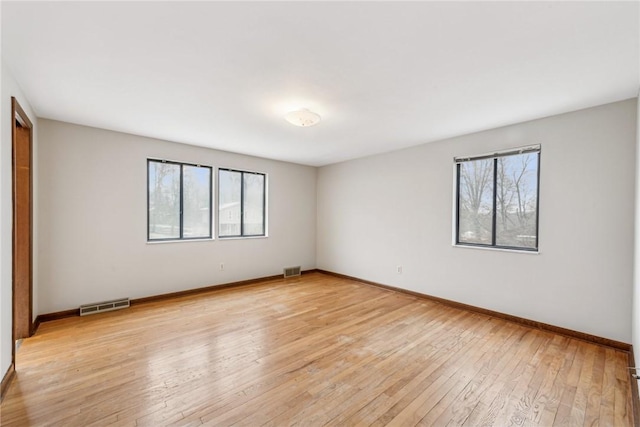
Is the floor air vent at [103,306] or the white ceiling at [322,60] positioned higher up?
the white ceiling at [322,60]

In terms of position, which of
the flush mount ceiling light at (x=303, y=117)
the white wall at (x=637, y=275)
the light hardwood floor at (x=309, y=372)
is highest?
the flush mount ceiling light at (x=303, y=117)

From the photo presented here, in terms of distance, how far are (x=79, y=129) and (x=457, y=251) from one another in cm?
557

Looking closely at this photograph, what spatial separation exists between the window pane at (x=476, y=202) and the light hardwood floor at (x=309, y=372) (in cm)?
115

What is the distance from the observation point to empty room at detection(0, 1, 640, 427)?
1.82m

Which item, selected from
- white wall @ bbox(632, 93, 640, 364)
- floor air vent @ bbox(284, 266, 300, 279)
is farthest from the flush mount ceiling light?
floor air vent @ bbox(284, 266, 300, 279)

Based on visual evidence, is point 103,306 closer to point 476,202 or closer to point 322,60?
point 322,60

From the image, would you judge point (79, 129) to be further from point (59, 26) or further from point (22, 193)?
point (59, 26)

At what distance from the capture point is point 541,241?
332 centimetres

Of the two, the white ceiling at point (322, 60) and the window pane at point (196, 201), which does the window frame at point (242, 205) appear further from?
the white ceiling at point (322, 60)

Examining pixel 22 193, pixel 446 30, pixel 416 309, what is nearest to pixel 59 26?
pixel 22 193

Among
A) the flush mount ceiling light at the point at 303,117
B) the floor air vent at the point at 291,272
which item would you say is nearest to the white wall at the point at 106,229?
the floor air vent at the point at 291,272

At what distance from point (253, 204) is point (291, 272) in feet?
5.55

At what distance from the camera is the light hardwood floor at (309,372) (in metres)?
1.85

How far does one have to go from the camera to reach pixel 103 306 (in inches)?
148
